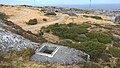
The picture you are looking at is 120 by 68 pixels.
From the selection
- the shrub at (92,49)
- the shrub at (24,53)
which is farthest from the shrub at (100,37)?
the shrub at (24,53)

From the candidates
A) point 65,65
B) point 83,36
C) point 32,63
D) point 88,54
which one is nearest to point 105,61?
point 88,54

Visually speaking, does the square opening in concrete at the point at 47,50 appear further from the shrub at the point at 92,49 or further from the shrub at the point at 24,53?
the shrub at the point at 92,49

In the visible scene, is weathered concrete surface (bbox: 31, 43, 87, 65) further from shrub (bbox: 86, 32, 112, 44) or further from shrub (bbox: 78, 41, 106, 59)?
shrub (bbox: 86, 32, 112, 44)

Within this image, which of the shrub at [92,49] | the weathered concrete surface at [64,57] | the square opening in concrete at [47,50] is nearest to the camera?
the weathered concrete surface at [64,57]

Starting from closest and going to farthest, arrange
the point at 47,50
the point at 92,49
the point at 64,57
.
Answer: the point at 64,57 → the point at 47,50 → the point at 92,49

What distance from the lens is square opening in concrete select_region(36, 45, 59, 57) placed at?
20172 mm

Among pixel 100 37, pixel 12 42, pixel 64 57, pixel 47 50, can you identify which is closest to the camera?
pixel 64 57

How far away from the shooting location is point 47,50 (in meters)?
22.0

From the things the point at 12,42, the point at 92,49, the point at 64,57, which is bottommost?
the point at 92,49

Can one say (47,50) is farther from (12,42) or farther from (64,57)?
(12,42)

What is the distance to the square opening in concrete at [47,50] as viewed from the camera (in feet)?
66.2

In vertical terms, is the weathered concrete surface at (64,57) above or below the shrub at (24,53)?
below

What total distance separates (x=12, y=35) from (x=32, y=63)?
397cm

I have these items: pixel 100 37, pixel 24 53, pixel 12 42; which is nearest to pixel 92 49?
pixel 24 53
